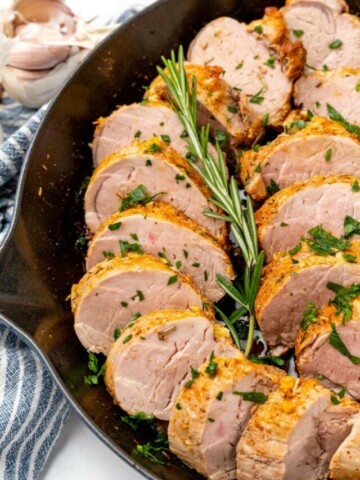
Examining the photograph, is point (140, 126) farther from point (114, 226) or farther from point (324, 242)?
point (324, 242)

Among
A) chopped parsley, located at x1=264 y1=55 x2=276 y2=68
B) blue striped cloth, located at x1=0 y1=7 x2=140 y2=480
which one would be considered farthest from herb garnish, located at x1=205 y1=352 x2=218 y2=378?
chopped parsley, located at x1=264 y1=55 x2=276 y2=68

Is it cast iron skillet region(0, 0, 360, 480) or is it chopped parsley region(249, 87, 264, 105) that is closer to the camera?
cast iron skillet region(0, 0, 360, 480)

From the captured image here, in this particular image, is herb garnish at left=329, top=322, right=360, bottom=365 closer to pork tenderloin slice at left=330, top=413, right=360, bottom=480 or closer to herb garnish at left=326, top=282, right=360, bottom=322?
herb garnish at left=326, top=282, right=360, bottom=322

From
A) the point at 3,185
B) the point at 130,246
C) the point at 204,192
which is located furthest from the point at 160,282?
the point at 3,185

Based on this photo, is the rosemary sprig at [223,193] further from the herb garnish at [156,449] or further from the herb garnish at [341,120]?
the herb garnish at [341,120]

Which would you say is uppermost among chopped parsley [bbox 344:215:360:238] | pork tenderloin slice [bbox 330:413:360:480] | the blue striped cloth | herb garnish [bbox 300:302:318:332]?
chopped parsley [bbox 344:215:360:238]

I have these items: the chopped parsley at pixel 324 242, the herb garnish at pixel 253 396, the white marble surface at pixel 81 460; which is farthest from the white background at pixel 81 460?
the chopped parsley at pixel 324 242

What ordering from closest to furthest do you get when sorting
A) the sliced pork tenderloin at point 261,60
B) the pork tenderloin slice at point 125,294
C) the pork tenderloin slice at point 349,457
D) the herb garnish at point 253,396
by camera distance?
1. the pork tenderloin slice at point 349,457
2. the herb garnish at point 253,396
3. the pork tenderloin slice at point 125,294
4. the sliced pork tenderloin at point 261,60
